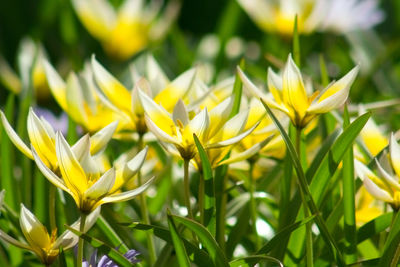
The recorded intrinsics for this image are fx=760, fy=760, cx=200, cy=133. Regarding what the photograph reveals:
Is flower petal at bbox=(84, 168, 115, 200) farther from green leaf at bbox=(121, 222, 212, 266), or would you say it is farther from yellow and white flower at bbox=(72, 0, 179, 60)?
yellow and white flower at bbox=(72, 0, 179, 60)

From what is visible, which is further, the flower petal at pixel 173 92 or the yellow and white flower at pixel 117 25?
the yellow and white flower at pixel 117 25

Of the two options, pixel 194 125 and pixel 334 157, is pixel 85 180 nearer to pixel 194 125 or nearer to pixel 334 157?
pixel 194 125

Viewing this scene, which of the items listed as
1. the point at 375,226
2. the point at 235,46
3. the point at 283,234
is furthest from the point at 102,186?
the point at 235,46

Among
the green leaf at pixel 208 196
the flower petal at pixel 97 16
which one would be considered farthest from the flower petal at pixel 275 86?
the flower petal at pixel 97 16

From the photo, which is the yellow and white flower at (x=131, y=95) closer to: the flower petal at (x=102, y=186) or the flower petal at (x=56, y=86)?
the flower petal at (x=56, y=86)

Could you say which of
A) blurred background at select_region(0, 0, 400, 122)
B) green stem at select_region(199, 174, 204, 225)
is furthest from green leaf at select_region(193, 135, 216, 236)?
blurred background at select_region(0, 0, 400, 122)

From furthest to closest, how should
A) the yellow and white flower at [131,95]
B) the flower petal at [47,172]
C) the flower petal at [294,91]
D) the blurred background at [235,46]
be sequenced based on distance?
the blurred background at [235,46]
the yellow and white flower at [131,95]
the flower petal at [294,91]
the flower petal at [47,172]
